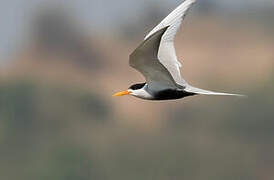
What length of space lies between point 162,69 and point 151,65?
13 cm

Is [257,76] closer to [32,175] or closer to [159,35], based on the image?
[32,175]

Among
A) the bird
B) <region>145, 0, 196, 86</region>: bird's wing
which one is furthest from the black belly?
<region>145, 0, 196, 86</region>: bird's wing

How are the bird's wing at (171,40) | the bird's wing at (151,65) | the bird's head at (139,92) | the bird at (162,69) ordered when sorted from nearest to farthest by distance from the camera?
the bird's wing at (151,65), the bird at (162,69), the bird's head at (139,92), the bird's wing at (171,40)

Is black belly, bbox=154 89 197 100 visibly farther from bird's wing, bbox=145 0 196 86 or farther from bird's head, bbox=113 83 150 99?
bird's wing, bbox=145 0 196 86

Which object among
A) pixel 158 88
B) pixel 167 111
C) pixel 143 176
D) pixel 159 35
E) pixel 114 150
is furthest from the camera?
pixel 167 111

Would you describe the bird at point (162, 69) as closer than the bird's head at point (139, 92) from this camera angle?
Yes

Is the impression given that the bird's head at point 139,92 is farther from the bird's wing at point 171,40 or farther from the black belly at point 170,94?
the bird's wing at point 171,40

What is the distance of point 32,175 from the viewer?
2741 cm

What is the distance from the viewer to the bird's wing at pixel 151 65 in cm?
856

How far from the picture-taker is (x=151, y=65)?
29.6 feet

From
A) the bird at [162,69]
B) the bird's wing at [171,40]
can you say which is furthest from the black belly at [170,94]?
the bird's wing at [171,40]

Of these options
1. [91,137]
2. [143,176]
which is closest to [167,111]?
[91,137]

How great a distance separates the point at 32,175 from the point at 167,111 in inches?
211

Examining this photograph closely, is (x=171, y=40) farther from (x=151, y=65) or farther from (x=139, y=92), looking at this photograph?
(x=151, y=65)
